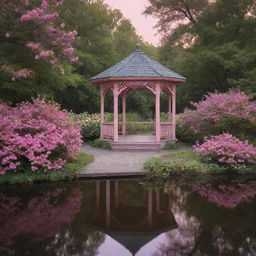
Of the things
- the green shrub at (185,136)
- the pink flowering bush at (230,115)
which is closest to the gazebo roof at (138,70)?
the pink flowering bush at (230,115)

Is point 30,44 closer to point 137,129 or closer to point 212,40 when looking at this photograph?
point 137,129

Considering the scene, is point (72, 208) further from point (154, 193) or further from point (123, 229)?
point (154, 193)

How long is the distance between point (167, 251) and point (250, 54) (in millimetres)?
16452

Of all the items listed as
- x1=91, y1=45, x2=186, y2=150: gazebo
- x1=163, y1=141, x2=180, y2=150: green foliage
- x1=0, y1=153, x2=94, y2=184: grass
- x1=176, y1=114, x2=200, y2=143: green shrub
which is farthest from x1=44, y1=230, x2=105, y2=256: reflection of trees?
x1=176, y1=114, x2=200, y2=143: green shrub

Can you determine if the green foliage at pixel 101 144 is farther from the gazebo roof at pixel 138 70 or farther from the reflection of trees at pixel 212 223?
the reflection of trees at pixel 212 223

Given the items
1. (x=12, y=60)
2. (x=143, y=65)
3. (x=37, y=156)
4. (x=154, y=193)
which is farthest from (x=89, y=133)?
(x=154, y=193)

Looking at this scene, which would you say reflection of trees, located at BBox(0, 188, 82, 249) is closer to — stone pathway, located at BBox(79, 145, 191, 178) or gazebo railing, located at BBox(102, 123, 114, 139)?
stone pathway, located at BBox(79, 145, 191, 178)

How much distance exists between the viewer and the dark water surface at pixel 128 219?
5316 mm

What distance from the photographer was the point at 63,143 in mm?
9758

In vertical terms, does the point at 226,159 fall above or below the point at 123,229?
above

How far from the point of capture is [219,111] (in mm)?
12078

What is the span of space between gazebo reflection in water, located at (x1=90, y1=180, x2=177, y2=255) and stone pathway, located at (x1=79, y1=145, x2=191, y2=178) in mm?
918

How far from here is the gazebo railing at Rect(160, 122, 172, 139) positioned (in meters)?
14.6

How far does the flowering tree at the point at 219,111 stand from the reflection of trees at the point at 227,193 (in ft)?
10.3
